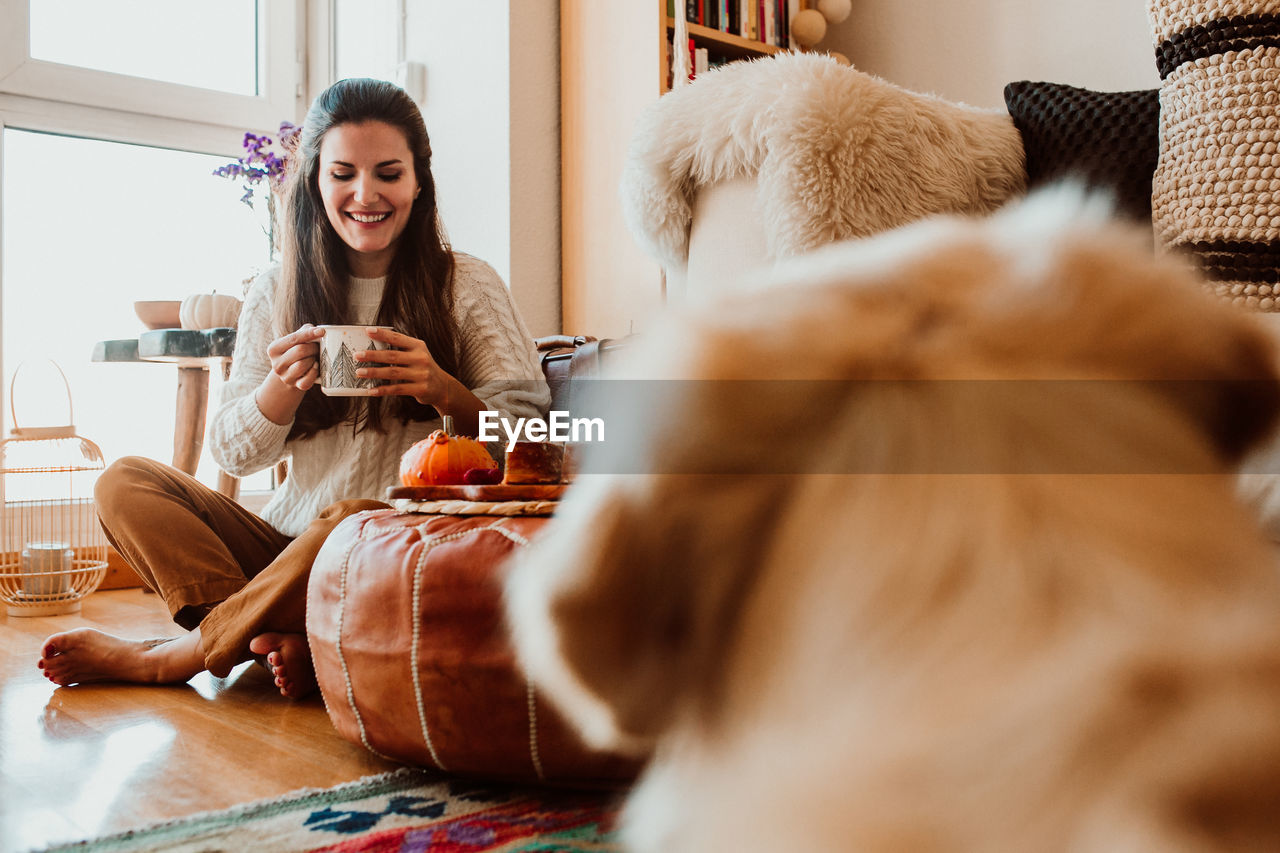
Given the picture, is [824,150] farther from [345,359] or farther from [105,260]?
[105,260]

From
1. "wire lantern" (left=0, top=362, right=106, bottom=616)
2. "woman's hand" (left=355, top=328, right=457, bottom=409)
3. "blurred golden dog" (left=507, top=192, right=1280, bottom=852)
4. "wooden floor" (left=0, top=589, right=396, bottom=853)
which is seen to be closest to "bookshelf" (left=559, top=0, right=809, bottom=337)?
"woman's hand" (left=355, top=328, right=457, bottom=409)

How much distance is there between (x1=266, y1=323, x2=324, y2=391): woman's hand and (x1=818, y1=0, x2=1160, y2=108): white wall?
5.82ft

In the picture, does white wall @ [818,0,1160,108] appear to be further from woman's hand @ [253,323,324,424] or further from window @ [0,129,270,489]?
window @ [0,129,270,489]

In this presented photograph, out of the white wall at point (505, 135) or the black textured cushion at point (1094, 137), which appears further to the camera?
the white wall at point (505, 135)

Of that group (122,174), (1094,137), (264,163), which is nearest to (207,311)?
(264,163)

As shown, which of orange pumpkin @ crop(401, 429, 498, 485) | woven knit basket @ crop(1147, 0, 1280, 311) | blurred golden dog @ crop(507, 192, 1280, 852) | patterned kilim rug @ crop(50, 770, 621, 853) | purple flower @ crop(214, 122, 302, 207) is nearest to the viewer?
blurred golden dog @ crop(507, 192, 1280, 852)

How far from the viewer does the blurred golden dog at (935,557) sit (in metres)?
0.25

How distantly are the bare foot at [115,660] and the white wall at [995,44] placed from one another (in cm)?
213

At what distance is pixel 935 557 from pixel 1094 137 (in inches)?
47.5

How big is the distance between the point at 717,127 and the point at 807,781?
108 cm

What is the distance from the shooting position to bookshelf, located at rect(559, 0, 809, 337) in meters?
2.46

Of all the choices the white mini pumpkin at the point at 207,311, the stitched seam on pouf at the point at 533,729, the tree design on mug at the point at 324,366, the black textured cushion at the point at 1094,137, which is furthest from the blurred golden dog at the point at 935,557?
the white mini pumpkin at the point at 207,311

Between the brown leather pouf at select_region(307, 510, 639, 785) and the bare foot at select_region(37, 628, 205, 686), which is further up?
the brown leather pouf at select_region(307, 510, 639, 785)

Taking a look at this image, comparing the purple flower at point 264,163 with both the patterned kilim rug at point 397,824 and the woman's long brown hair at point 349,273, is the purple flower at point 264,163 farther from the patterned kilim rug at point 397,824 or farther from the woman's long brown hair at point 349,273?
the patterned kilim rug at point 397,824
